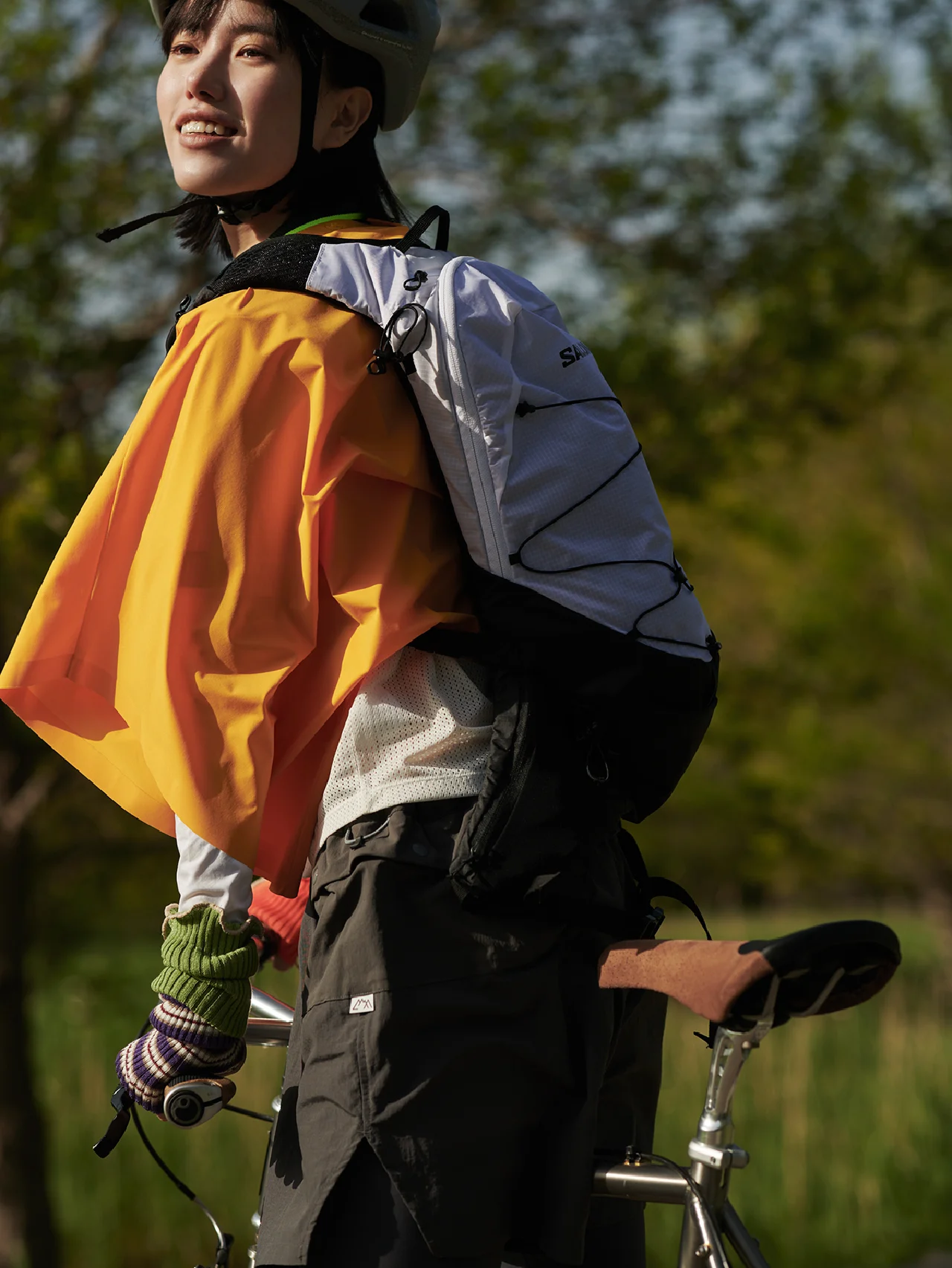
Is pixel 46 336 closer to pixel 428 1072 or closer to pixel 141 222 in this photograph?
pixel 141 222

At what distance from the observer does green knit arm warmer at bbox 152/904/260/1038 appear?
1521 mm

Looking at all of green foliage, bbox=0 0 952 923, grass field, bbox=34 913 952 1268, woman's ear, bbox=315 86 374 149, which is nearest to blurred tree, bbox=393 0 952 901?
green foliage, bbox=0 0 952 923

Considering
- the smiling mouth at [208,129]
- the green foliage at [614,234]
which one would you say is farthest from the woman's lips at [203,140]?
the green foliage at [614,234]

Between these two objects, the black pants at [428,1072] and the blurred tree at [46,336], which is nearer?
the black pants at [428,1072]

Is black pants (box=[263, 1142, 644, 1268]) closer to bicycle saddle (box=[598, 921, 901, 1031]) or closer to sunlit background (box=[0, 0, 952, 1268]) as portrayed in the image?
bicycle saddle (box=[598, 921, 901, 1031])

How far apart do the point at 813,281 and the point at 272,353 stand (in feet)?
13.6

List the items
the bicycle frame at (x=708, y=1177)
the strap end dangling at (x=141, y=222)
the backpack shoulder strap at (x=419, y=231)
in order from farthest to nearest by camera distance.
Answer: the strap end dangling at (x=141, y=222) → the backpack shoulder strap at (x=419, y=231) → the bicycle frame at (x=708, y=1177)

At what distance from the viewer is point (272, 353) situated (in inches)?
62.7

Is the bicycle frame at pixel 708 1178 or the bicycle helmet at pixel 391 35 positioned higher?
the bicycle helmet at pixel 391 35

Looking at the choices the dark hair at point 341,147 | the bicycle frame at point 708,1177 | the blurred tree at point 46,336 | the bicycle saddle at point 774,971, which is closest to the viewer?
the bicycle saddle at point 774,971

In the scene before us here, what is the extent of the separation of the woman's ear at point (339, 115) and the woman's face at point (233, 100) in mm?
62

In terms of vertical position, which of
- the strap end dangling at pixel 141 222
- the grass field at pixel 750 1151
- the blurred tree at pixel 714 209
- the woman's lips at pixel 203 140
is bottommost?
the grass field at pixel 750 1151

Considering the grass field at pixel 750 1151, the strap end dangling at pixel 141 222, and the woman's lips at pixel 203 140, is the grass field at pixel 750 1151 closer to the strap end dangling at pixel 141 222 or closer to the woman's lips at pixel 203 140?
the strap end dangling at pixel 141 222

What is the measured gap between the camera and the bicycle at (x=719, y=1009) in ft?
4.87
